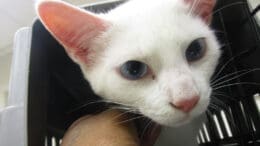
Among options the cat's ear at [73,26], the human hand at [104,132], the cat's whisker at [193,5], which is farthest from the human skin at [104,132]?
the cat's whisker at [193,5]

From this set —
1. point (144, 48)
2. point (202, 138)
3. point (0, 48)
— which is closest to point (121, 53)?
point (144, 48)

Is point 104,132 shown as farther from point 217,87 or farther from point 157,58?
point 217,87

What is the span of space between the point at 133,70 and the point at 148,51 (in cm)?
5

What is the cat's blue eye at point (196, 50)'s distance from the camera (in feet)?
1.90

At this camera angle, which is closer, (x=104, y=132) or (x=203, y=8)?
(x=104, y=132)

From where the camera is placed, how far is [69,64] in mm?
749

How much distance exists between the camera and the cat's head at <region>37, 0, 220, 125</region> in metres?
0.52

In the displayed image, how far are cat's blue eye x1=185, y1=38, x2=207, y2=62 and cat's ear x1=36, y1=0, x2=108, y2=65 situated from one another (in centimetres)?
16

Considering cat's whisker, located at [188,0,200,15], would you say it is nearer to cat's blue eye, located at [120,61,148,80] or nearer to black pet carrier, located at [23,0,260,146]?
black pet carrier, located at [23,0,260,146]

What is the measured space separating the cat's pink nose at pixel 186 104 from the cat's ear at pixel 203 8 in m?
0.21

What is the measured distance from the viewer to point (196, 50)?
23.3 inches

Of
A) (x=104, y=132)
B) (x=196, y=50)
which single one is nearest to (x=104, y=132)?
(x=104, y=132)

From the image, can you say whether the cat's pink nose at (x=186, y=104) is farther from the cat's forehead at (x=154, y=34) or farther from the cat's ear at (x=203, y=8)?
the cat's ear at (x=203, y=8)

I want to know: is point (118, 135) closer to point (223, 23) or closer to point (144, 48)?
point (144, 48)
